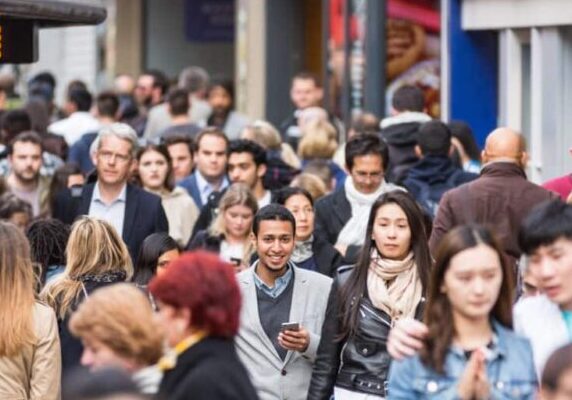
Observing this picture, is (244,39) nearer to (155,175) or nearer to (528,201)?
(155,175)

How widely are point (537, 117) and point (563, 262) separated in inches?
353

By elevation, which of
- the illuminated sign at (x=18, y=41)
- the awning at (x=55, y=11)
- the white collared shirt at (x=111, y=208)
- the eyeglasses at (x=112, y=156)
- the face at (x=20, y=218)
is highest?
the awning at (x=55, y=11)

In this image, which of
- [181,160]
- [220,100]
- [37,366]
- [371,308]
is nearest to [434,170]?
[181,160]

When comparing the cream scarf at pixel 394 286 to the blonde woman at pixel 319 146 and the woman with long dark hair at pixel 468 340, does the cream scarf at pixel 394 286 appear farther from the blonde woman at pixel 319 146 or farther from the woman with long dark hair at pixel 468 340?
the blonde woman at pixel 319 146

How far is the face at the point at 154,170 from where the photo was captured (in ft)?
46.1

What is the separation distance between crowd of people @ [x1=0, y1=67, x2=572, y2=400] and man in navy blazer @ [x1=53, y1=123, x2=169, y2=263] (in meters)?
0.02

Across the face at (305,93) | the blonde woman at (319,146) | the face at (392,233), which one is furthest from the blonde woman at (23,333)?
the face at (305,93)

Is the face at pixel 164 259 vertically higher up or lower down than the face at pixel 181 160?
lower down

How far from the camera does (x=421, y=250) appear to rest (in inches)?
356

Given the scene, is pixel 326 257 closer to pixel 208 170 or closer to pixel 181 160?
pixel 208 170

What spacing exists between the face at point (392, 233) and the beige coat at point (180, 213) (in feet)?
15.6

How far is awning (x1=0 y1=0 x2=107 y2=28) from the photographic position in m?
10.3

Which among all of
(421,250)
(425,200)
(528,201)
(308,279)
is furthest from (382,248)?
(425,200)

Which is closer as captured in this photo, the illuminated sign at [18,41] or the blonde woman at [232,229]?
the illuminated sign at [18,41]
